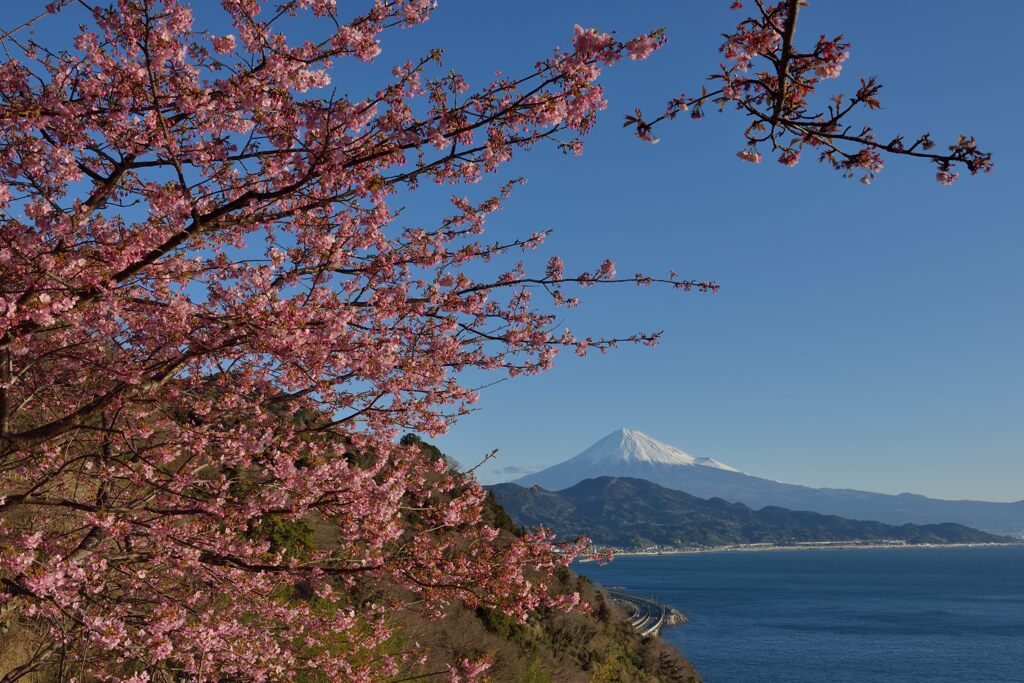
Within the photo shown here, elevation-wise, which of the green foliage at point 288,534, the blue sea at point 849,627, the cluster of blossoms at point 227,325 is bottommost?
the blue sea at point 849,627

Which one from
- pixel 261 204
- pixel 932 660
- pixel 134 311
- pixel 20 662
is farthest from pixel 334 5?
pixel 932 660

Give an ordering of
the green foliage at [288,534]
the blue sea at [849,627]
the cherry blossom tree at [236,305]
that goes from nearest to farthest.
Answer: the cherry blossom tree at [236,305]
the green foliage at [288,534]
the blue sea at [849,627]

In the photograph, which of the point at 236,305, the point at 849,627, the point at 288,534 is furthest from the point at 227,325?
the point at 849,627

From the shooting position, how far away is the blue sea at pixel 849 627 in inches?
2337

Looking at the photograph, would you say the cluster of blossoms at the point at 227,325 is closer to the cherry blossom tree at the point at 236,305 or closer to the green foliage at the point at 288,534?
the cherry blossom tree at the point at 236,305

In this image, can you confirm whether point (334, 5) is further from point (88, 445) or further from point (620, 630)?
point (620, 630)

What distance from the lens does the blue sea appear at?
59356 millimetres

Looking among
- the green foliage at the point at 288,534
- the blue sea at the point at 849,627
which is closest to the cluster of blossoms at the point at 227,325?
the green foliage at the point at 288,534

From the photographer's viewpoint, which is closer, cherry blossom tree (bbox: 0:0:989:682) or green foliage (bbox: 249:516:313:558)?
cherry blossom tree (bbox: 0:0:989:682)

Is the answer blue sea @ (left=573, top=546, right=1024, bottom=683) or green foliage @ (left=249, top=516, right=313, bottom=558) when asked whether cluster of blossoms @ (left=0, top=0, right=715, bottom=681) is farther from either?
blue sea @ (left=573, top=546, right=1024, bottom=683)

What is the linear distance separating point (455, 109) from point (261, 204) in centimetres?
148

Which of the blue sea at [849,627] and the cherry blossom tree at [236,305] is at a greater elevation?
the cherry blossom tree at [236,305]

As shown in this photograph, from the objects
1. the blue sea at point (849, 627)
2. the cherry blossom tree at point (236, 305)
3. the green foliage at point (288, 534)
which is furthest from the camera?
the blue sea at point (849, 627)

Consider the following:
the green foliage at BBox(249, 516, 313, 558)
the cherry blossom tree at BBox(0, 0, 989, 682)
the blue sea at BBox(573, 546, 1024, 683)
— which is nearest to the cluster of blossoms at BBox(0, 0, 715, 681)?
the cherry blossom tree at BBox(0, 0, 989, 682)
